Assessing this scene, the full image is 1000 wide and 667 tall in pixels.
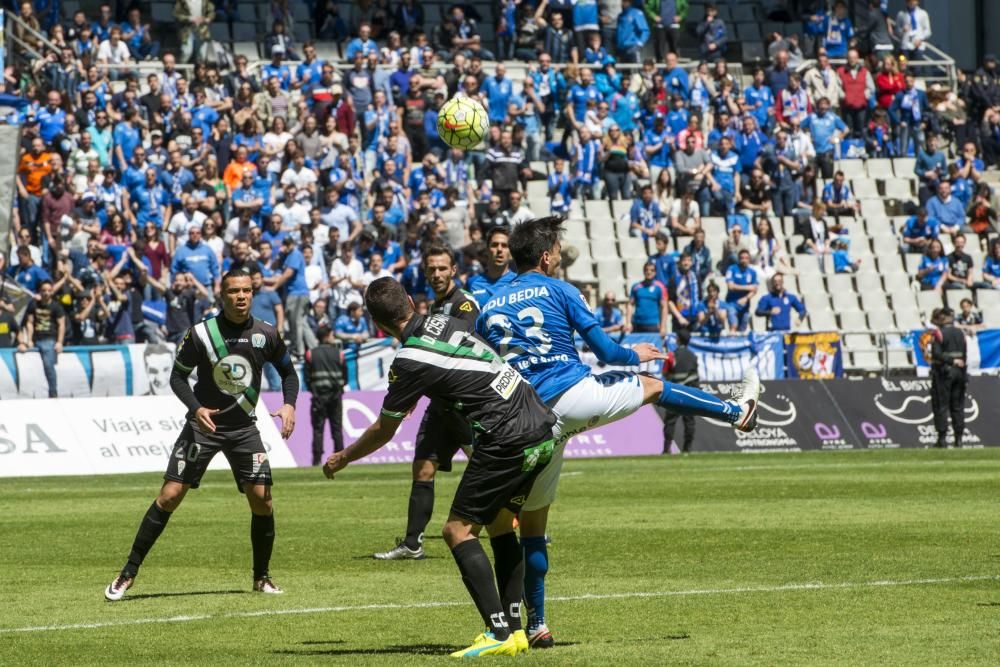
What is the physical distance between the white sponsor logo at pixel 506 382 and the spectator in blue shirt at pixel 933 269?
2906cm

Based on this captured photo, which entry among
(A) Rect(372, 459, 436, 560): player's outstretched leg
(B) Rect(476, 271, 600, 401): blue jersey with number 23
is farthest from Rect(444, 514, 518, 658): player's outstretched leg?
(A) Rect(372, 459, 436, 560): player's outstretched leg

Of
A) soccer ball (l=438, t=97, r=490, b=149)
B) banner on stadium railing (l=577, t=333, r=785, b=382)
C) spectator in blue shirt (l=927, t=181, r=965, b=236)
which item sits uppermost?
soccer ball (l=438, t=97, r=490, b=149)

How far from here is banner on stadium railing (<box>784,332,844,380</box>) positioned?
32562mm

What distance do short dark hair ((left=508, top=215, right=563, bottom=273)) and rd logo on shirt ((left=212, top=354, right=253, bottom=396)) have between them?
10.8 ft

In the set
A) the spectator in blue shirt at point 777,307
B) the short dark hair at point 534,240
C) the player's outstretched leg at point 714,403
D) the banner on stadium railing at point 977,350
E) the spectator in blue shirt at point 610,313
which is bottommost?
the banner on stadium railing at point 977,350

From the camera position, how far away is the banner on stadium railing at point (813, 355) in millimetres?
32562

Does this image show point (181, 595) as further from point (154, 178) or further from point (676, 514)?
point (154, 178)

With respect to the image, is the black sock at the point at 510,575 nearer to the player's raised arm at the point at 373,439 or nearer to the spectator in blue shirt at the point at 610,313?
the player's raised arm at the point at 373,439

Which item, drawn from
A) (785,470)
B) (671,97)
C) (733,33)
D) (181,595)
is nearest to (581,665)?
(181,595)

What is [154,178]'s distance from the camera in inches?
1243

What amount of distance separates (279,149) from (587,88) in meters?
7.38

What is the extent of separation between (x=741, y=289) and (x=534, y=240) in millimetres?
24777

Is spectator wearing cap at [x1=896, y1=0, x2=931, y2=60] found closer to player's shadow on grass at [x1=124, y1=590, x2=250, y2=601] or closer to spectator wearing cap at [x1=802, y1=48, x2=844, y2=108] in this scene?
spectator wearing cap at [x1=802, y1=48, x2=844, y2=108]

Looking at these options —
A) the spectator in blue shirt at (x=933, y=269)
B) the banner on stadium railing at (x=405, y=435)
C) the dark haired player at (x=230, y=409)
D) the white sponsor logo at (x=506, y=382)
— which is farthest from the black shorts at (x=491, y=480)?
the spectator in blue shirt at (x=933, y=269)
